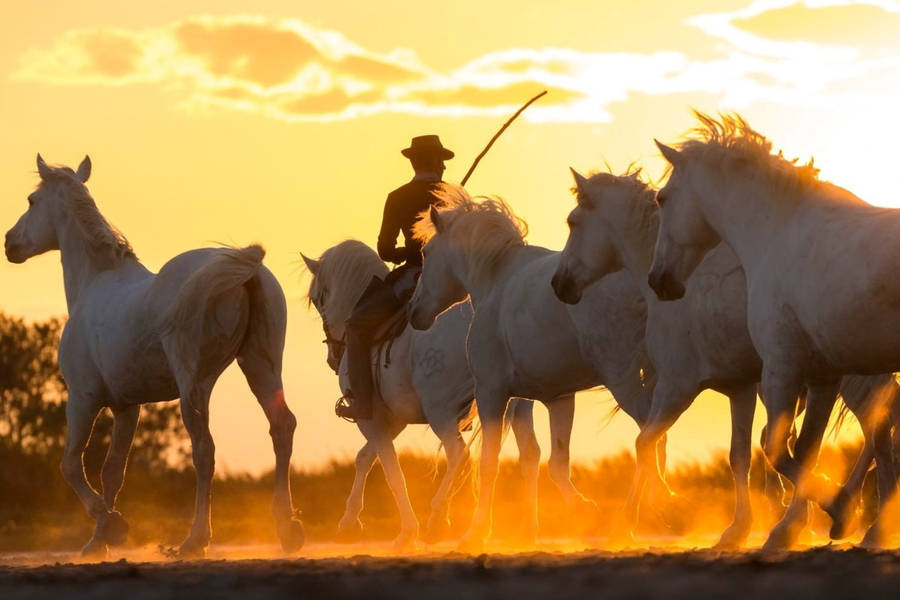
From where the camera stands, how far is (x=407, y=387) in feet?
53.6

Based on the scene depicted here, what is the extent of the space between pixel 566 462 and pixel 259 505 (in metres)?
8.16

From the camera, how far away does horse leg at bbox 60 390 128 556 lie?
1413 centimetres

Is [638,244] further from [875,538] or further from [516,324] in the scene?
[875,538]

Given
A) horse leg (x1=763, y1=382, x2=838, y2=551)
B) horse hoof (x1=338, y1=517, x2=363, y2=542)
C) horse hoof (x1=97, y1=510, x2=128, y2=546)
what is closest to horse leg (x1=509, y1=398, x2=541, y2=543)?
horse hoof (x1=338, y1=517, x2=363, y2=542)

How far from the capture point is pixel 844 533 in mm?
10281

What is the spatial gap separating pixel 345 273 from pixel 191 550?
4183mm

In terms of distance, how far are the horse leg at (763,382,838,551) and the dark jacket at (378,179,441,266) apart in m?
5.54

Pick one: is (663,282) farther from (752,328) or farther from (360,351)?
(360,351)

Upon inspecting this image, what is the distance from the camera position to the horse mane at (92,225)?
15.2 m

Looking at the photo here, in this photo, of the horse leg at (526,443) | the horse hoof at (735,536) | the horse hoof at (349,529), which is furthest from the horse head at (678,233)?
the horse hoof at (349,529)

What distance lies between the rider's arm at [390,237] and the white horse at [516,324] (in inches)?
25.6

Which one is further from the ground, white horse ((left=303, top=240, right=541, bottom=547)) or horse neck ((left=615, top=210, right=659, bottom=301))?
horse neck ((left=615, top=210, right=659, bottom=301))

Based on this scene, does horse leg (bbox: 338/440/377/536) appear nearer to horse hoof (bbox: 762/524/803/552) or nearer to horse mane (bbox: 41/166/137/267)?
horse mane (bbox: 41/166/137/267)

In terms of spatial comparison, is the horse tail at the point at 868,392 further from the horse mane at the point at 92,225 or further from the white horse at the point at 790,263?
the horse mane at the point at 92,225
